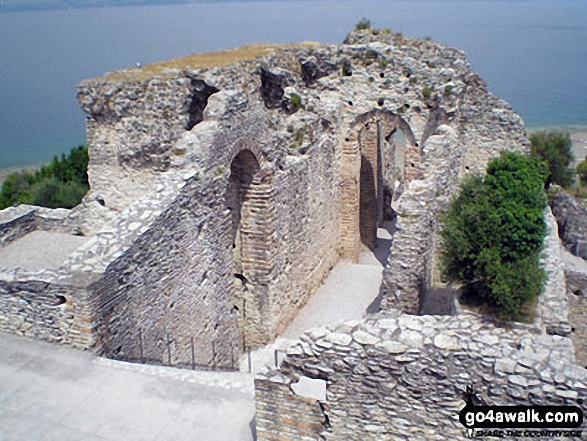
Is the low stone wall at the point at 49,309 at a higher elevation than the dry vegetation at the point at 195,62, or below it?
below

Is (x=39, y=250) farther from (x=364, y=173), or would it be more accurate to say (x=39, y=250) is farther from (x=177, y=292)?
(x=364, y=173)

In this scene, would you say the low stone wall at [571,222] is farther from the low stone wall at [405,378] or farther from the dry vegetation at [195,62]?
the low stone wall at [405,378]

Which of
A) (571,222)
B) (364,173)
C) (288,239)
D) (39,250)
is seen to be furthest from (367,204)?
(39,250)

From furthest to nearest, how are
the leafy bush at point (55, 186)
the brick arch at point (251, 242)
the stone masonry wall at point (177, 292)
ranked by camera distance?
1. the leafy bush at point (55, 186)
2. the brick arch at point (251, 242)
3. the stone masonry wall at point (177, 292)

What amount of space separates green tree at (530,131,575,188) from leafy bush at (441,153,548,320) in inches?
369

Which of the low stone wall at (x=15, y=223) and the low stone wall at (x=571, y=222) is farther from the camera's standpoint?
the low stone wall at (x=571, y=222)

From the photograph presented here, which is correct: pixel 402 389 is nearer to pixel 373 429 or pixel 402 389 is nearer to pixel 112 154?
pixel 373 429

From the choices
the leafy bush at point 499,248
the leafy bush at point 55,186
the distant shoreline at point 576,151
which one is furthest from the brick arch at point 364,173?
the distant shoreline at point 576,151

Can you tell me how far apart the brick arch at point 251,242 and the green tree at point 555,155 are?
33.8 ft

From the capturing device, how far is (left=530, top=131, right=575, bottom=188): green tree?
1886 cm

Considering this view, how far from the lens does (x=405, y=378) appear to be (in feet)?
16.9

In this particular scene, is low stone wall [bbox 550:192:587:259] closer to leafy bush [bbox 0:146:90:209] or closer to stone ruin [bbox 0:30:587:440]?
stone ruin [bbox 0:30:587:440]

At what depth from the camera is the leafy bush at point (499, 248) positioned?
333 inches

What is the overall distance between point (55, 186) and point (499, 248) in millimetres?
15904
